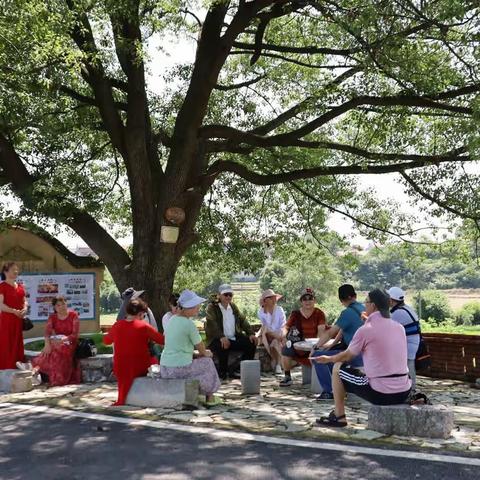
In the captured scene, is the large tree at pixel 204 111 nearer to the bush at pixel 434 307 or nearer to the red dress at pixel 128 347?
the red dress at pixel 128 347

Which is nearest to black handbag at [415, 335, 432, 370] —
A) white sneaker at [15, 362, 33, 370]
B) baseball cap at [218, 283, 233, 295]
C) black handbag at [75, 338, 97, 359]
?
baseball cap at [218, 283, 233, 295]

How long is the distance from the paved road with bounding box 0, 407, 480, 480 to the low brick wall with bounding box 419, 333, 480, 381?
5.97 meters

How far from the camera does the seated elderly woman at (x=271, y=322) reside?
11.1 m

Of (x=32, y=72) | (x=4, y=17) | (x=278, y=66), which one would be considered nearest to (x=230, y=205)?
(x=278, y=66)

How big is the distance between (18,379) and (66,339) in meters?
0.90

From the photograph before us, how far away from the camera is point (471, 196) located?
39.5ft

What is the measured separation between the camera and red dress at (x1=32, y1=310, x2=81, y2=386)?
9805 millimetres

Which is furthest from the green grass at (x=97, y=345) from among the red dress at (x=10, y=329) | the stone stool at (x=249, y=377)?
the stone stool at (x=249, y=377)

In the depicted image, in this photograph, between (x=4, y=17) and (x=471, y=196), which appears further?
(x=471, y=196)

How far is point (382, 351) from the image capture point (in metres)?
6.42

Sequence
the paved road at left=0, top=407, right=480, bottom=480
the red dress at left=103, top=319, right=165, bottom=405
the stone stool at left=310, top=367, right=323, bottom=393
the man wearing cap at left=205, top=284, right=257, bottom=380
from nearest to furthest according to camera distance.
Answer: the paved road at left=0, top=407, right=480, bottom=480, the red dress at left=103, top=319, right=165, bottom=405, the stone stool at left=310, top=367, right=323, bottom=393, the man wearing cap at left=205, top=284, right=257, bottom=380

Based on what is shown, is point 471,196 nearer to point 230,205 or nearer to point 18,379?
point 230,205

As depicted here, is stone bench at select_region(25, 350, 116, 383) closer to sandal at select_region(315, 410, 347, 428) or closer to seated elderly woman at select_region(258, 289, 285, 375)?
seated elderly woman at select_region(258, 289, 285, 375)

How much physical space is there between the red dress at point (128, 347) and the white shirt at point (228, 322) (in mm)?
2662
